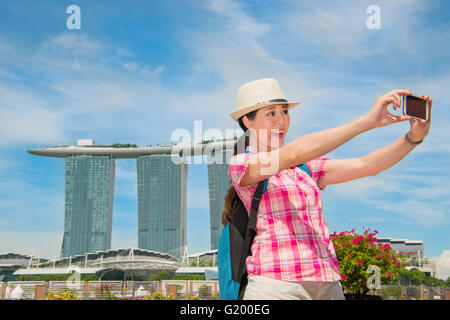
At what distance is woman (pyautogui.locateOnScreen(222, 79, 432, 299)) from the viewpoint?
5.80 ft

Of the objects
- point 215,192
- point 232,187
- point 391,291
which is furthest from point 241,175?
point 215,192

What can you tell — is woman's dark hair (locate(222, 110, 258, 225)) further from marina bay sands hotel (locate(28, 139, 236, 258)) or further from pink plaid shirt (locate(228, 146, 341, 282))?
marina bay sands hotel (locate(28, 139, 236, 258))

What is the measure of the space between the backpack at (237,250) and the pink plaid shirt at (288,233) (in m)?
0.03

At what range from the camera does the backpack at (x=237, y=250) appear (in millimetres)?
1908

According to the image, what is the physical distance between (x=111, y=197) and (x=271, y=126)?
122630 millimetres

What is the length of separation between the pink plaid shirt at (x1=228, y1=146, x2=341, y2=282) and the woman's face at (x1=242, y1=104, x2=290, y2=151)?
283mm

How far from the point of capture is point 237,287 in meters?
1.90

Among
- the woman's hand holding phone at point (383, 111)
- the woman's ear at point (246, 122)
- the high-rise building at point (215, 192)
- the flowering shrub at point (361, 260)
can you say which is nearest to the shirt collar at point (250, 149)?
the woman's ear at point (246, 122)

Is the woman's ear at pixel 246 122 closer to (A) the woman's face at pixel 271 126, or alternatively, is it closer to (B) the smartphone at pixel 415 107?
(A) the woman's face at pixel 271 126

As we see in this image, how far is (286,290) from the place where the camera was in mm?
1779

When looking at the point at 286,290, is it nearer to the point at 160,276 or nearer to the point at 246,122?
the point at 246,122

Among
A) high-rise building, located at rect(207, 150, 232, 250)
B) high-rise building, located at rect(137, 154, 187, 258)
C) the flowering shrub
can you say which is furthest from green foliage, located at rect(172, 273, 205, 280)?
the flowering shrub
